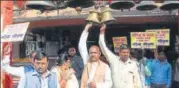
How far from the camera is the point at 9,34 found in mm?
7461

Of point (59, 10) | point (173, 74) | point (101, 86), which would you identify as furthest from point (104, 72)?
point (59, 10)

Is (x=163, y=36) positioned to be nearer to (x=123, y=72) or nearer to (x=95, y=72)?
(x=123, y=72)

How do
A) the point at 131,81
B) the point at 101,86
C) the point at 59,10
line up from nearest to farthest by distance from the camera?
the point at 101,86
the point at 131,81
the point at 59,10

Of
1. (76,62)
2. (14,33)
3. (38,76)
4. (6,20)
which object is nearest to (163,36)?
(76,62)

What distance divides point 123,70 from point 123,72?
3cm

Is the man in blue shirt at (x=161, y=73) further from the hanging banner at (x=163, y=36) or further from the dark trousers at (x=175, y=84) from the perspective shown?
the dark trousers at (x=175, y=84)

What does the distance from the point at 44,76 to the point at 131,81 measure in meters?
2.09

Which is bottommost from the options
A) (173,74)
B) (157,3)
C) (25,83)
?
(173,74)

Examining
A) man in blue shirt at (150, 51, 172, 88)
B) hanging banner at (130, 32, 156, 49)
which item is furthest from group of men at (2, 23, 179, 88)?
man in blue shirt at (150, 51, 172, 88)

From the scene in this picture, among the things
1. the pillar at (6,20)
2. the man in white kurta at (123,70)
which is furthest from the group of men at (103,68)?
the pillar at (6,20)

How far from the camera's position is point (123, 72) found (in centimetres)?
647

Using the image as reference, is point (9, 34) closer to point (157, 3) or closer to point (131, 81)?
point (131, 81)

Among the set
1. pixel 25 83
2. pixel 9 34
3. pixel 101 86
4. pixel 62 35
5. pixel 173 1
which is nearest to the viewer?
pixel 25 83

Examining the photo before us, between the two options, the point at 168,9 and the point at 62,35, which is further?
the point at 62,35
